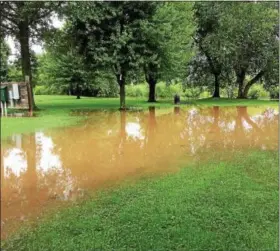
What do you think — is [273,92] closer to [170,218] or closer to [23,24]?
[170,218]

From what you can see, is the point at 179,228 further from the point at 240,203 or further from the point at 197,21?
the point at 197,21

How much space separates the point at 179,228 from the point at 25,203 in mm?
1846

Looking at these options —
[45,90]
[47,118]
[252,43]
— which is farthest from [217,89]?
[47,118]

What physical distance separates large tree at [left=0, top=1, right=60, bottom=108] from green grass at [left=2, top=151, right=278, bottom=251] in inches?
62.3

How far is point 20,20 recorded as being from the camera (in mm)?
2803

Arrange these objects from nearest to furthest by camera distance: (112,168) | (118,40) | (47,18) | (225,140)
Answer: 1. (47,18)
2. (112,168)
3. (225,140)
4. (118,40)

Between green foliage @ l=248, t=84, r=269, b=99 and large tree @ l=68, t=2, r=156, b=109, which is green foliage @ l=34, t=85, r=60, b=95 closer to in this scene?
large tree @ l=68, t=2, r=156, b=109

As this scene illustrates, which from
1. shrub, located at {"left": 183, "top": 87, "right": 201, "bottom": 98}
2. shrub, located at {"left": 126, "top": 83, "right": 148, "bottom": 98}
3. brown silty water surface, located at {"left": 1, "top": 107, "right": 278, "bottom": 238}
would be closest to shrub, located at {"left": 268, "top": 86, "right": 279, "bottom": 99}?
shrub, located at {"left": 183, "top": 87, "right": 201, "bottom": 98}

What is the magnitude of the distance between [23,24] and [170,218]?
285 cm

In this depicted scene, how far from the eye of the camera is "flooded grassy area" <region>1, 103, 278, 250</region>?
289cm

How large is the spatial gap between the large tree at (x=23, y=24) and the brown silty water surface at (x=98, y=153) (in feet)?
1.89

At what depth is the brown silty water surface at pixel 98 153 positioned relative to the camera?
2.55 metres

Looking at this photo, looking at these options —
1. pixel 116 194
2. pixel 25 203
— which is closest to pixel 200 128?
pixel 116 194

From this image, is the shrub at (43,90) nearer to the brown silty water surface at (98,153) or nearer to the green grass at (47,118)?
the green grass at (47,118)
